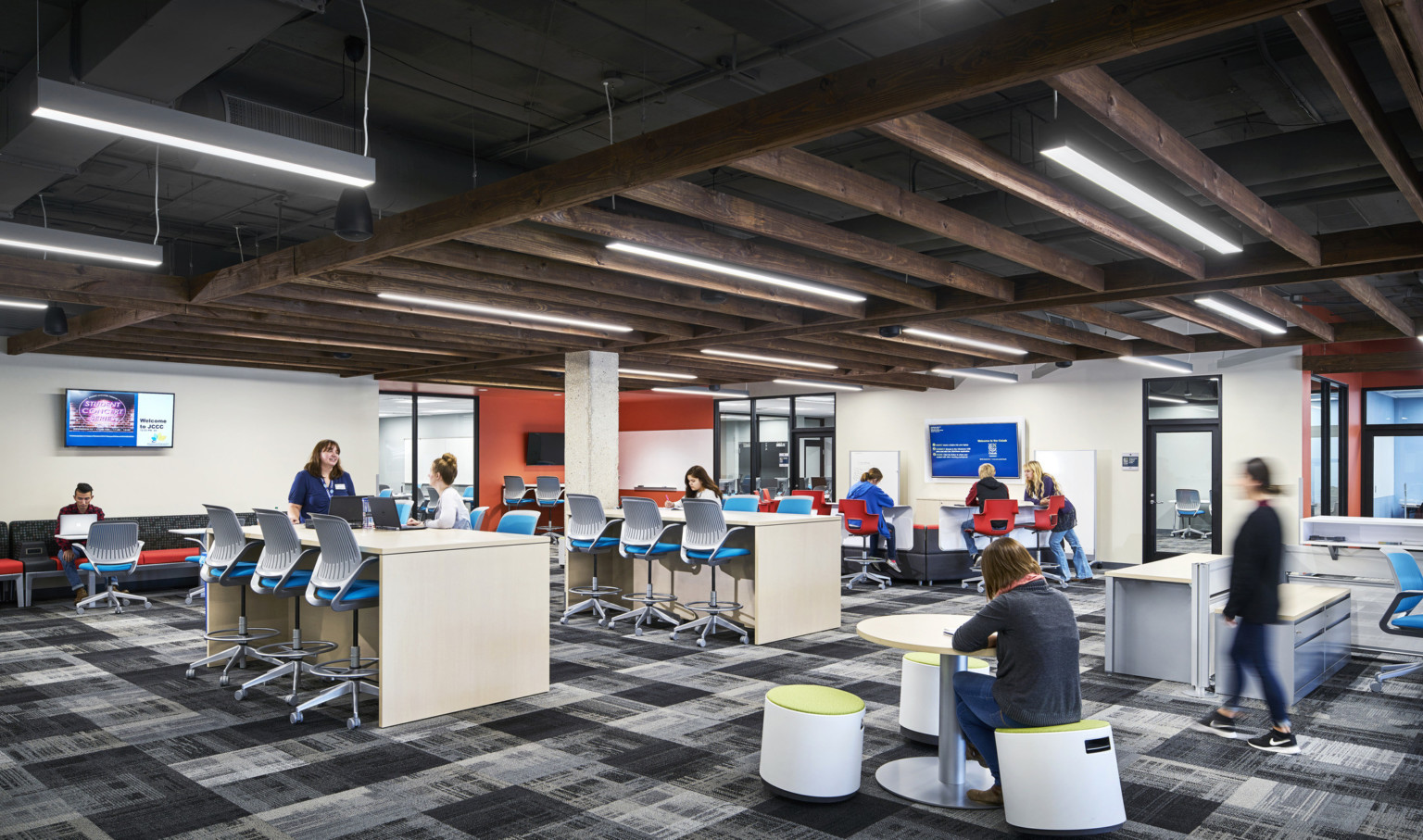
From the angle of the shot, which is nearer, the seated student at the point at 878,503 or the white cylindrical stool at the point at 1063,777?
the white cylindrical stool at the point at 1063,777

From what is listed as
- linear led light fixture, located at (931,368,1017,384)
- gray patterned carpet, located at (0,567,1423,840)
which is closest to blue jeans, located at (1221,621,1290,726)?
gray patterned carpet, located at (0,567,1423,840)

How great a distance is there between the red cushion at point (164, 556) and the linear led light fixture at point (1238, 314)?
1075 centimetres

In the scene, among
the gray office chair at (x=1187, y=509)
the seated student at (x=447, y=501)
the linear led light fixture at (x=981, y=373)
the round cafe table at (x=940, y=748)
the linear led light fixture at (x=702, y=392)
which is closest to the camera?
the round cafe table at (x=940, y=748)

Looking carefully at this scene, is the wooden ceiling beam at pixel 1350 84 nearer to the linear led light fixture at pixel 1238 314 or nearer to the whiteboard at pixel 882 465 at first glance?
the linear led light fixture at pixel 1238 314

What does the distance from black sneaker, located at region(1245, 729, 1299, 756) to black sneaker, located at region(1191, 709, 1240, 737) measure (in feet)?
0.65

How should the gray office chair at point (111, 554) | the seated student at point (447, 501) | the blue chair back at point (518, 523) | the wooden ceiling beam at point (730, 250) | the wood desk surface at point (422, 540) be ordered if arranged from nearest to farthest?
the wood desk surface at point (422, 540) → the wooden ceiling beam at point (730, 250) → the seated student at point (447, 501) → the blue chair back at point (518, 523) → the gray office chair at point (111, 554)

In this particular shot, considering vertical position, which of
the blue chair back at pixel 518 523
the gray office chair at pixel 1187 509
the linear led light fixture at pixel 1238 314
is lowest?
the gray office chair at pixel 1187 509

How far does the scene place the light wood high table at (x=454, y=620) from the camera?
5.01 m

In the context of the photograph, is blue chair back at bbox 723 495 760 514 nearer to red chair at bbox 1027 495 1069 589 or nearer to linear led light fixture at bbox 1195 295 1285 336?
red chair at bbox 1027 495 1069 589

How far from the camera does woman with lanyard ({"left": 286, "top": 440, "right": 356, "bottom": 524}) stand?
22.2ft

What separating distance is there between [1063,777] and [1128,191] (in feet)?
8.31

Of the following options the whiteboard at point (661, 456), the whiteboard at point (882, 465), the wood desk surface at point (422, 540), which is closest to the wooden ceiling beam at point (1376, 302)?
the wood desk surface at point (422, 540)

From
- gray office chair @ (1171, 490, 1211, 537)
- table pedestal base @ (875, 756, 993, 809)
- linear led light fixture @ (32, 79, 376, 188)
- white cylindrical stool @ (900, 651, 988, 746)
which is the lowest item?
table pedestal base @ (875, 756, 993, 809)

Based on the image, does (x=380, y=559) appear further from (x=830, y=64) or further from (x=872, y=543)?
(x=872, y=543)
